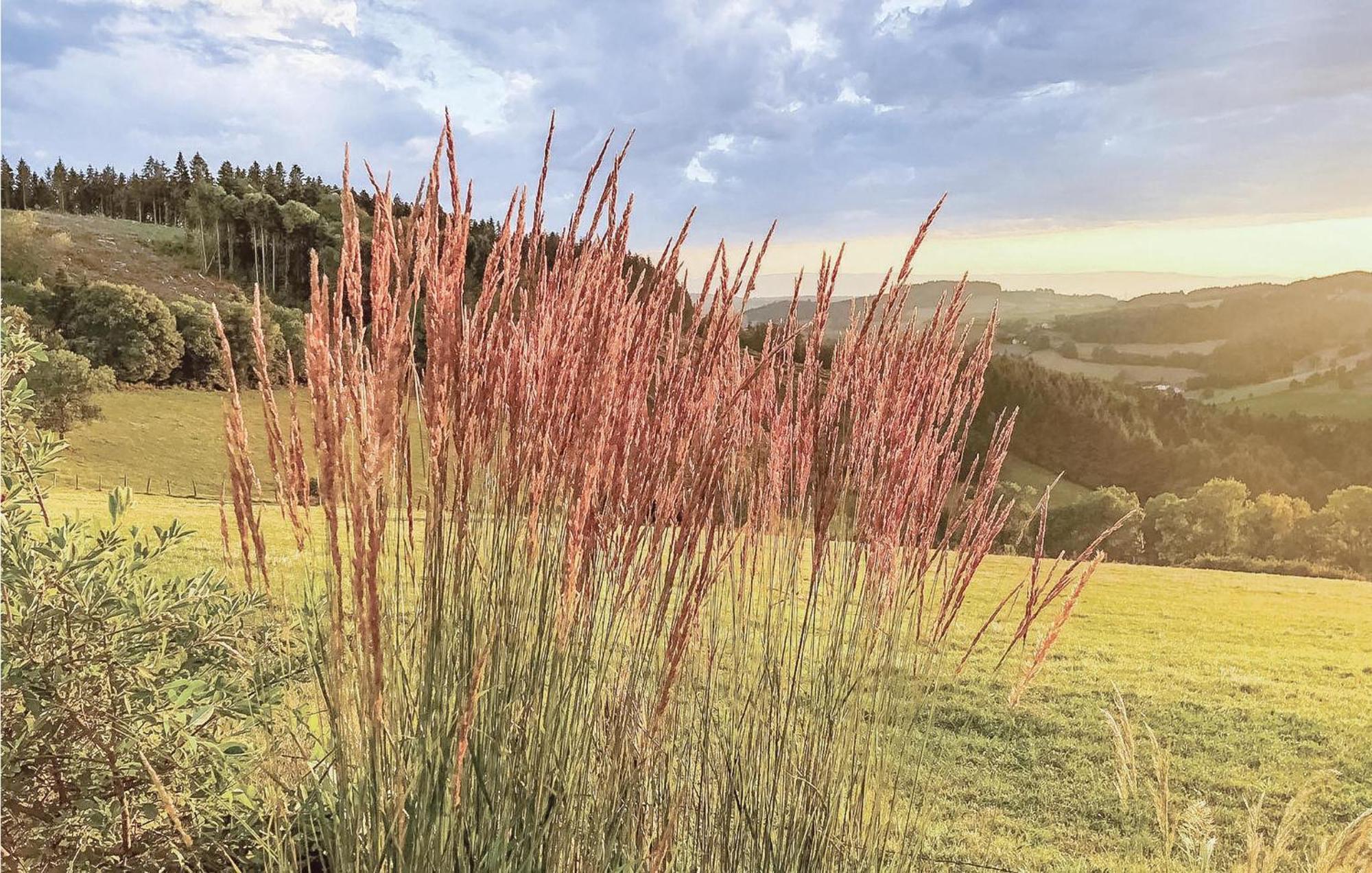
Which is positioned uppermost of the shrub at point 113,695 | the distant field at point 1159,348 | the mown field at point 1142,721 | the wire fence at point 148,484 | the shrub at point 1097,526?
the distant field at point 1159,348

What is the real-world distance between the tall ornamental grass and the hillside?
56445 millimetres

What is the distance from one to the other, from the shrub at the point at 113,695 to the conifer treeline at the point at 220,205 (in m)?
46.2

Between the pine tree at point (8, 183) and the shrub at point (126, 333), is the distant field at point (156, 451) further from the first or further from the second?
the pine tree at point (8, 183)

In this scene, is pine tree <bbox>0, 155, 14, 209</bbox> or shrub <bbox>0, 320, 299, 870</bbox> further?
pine tree <bbox>0, 155, 14, 209</bbox>

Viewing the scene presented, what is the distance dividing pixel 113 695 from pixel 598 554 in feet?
4.92

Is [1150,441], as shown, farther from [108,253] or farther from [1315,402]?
[108,253]

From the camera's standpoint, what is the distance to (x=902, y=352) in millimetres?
1937

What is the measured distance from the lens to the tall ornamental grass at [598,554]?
4.47ft

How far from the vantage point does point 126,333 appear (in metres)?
40.2

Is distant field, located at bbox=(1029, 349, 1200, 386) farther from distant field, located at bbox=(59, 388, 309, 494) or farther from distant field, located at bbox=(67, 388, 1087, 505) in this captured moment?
distant field, located at bbox=(59, 388, 309, 494)

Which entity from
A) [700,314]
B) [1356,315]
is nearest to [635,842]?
[700,314]

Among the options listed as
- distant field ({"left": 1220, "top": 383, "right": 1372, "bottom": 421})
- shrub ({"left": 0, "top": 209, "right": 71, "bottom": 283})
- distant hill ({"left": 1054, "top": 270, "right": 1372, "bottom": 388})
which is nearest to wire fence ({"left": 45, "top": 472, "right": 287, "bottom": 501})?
shrub ({"left": 0, "top": 209, "right": 71, "bottom": 283})

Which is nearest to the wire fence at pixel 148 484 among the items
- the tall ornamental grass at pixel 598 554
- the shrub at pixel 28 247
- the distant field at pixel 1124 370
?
the shrub at pixel 28 247

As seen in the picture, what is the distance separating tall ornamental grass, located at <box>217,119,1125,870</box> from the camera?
136cm
